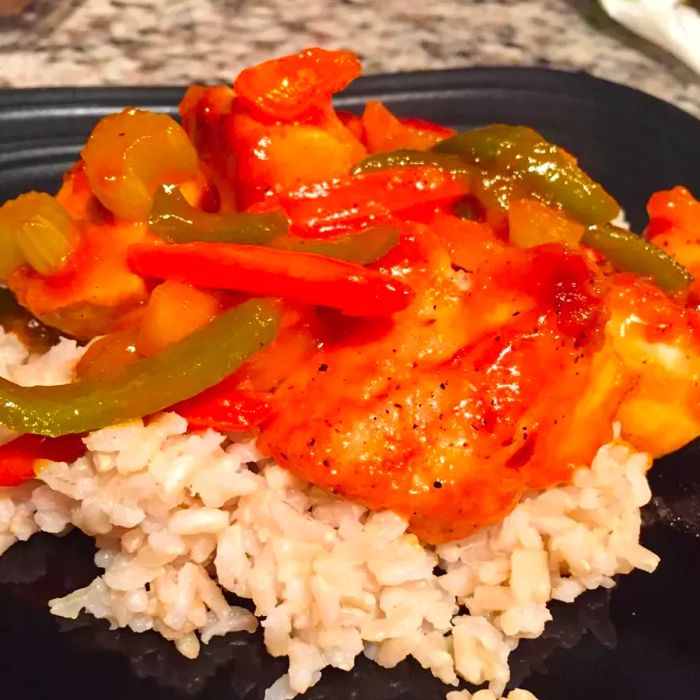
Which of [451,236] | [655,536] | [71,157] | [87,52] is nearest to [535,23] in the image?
[87,52]

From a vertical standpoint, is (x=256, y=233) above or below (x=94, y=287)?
above

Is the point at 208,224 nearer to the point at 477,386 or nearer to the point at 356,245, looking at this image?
the point at 356,245

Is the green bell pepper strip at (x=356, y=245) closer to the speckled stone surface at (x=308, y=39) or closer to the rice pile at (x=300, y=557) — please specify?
the rice pile at (x=300, y=557)

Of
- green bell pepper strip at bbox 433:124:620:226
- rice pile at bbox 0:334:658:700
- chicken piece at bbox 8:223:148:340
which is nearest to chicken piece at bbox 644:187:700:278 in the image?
green bell pepper strip at bbox 433:124:620:226

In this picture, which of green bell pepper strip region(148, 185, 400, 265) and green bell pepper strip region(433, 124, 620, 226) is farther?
green bell pepper strip region(433, 124, 620, 226)

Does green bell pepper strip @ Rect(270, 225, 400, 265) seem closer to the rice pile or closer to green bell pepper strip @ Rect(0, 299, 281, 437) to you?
green bell pepper strip @ Rect(0, 299, 281, 437)

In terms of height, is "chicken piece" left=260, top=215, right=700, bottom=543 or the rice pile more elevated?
"chicken piece" left=260, top=215, right=700, bottom=543

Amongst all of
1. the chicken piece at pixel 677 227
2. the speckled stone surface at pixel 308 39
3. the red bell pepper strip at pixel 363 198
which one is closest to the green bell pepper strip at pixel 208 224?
the red bell pepper strip at pixel 363 198

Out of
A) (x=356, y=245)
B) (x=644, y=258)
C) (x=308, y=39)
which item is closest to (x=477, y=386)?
(x=356, y=245)
